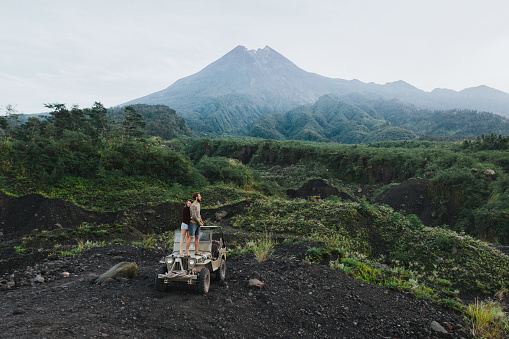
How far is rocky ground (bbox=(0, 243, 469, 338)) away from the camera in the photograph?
10.9ft

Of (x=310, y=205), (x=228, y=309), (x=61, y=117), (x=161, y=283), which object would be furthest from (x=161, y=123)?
(x=228, y=309)

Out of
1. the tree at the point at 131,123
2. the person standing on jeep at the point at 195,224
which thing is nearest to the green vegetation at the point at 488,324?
the person standing on jeep at the point at 195,224

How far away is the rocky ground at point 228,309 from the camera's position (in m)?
3.31

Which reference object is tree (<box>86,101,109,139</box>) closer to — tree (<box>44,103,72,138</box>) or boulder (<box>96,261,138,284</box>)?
tree (<box>44,103,72,138</box>)

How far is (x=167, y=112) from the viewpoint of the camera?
100 meters

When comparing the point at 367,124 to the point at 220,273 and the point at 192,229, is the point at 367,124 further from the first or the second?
the point at 192,229

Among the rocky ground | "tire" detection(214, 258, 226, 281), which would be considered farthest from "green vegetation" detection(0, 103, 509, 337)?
"tire" detection(214, 258, 226, 281)

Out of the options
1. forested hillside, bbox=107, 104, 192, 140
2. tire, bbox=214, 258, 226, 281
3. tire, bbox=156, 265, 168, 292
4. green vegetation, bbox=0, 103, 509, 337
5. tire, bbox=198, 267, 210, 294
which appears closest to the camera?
tire, bbox=198, 267, 210, 294

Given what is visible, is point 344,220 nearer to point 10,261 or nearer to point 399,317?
point 399,317

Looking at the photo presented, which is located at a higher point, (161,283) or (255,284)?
(161,283)

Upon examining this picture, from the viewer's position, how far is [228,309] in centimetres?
396

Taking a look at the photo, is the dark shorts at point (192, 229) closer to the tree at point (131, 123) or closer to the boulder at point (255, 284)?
the boulder at point (255, 284)

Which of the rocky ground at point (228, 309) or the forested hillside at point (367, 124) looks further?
the forested hillside at point (367, 124)

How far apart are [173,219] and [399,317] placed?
10139 millimetres
